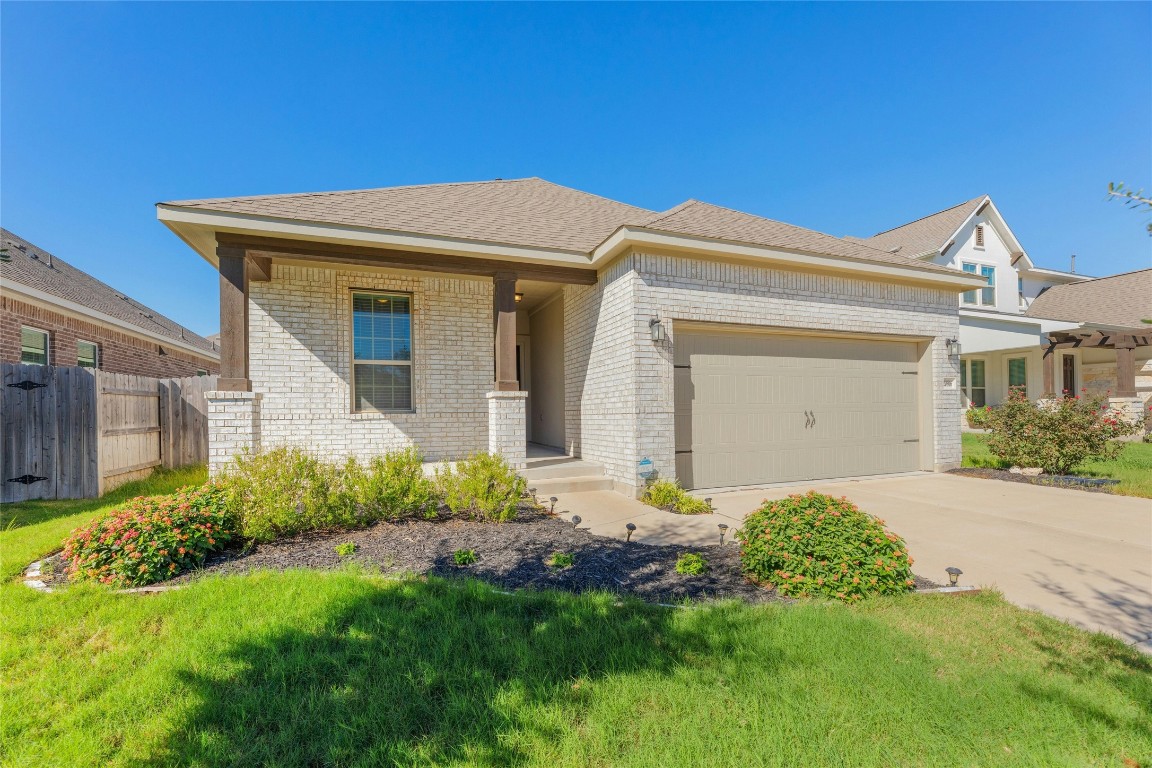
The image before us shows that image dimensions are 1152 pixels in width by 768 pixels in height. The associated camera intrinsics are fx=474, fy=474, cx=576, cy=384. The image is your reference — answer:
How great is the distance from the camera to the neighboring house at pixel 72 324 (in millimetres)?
8711

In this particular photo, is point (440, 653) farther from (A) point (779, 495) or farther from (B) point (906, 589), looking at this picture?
(A) point (779, 495)

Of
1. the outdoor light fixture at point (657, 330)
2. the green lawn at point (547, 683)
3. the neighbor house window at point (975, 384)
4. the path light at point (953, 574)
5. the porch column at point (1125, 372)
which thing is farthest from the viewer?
the neighbor house window at point (975, 384)

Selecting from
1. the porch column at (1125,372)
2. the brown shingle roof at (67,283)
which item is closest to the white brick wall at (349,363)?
the brown shingle roof at (67,283)

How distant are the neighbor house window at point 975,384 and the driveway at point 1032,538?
12671mm

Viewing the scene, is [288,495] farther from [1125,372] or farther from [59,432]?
[1125,372]

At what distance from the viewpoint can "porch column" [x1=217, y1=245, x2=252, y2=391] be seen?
5.80 meters

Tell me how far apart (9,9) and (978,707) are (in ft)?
34.1

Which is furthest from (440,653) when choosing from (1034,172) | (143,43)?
(1034,172)

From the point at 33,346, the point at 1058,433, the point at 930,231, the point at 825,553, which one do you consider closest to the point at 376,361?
the point at 825,553

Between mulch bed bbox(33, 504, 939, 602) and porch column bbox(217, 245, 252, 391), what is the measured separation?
7.83 ft

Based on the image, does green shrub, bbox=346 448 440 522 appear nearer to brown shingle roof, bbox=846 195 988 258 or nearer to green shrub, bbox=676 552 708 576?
green shrub, bbox=676 552 708 576

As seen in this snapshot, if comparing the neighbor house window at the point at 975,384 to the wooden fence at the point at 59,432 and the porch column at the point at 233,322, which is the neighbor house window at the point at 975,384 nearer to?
the porch column at the point at 233,322

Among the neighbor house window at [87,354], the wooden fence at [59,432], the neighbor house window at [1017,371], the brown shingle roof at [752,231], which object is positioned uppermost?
the brown shingle roof at [752,231]

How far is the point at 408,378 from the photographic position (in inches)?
309
